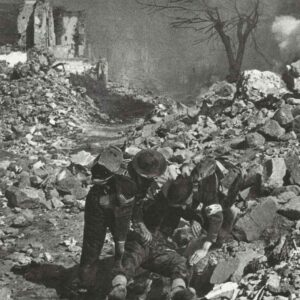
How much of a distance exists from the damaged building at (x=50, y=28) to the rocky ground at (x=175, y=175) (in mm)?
14221

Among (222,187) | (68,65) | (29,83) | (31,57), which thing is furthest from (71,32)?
(222,187)

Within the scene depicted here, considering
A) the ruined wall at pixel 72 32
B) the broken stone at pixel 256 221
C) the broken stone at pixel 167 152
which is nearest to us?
the broken stone at pixel 256 221

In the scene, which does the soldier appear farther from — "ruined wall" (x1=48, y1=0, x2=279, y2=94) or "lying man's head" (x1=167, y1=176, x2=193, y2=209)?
"ruined wall" (x1=48, y1=0, x2=279, y2=94)

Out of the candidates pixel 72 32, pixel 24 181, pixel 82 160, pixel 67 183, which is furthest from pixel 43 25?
pixel 67 183

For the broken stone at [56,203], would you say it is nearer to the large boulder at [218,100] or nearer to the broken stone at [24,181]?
the broken stone at [24,181]

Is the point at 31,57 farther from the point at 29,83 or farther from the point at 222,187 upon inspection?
the point at 222,187

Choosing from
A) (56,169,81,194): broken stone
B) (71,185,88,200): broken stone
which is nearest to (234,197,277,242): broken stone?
(71,185,88,200): broken stone

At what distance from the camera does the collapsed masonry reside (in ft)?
96.0

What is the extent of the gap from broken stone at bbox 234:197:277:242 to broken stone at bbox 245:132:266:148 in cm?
287

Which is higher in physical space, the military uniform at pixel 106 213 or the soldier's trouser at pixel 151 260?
the military uniform at pixel 106 213

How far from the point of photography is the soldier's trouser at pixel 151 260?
13.0 feet

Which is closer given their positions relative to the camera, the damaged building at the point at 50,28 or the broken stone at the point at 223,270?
the broken stone at the point at 223,270

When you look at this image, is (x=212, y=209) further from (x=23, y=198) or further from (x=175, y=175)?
(x=23, y=198)

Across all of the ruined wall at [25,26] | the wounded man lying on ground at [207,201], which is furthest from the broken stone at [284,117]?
the ruined wall at [25,26]
